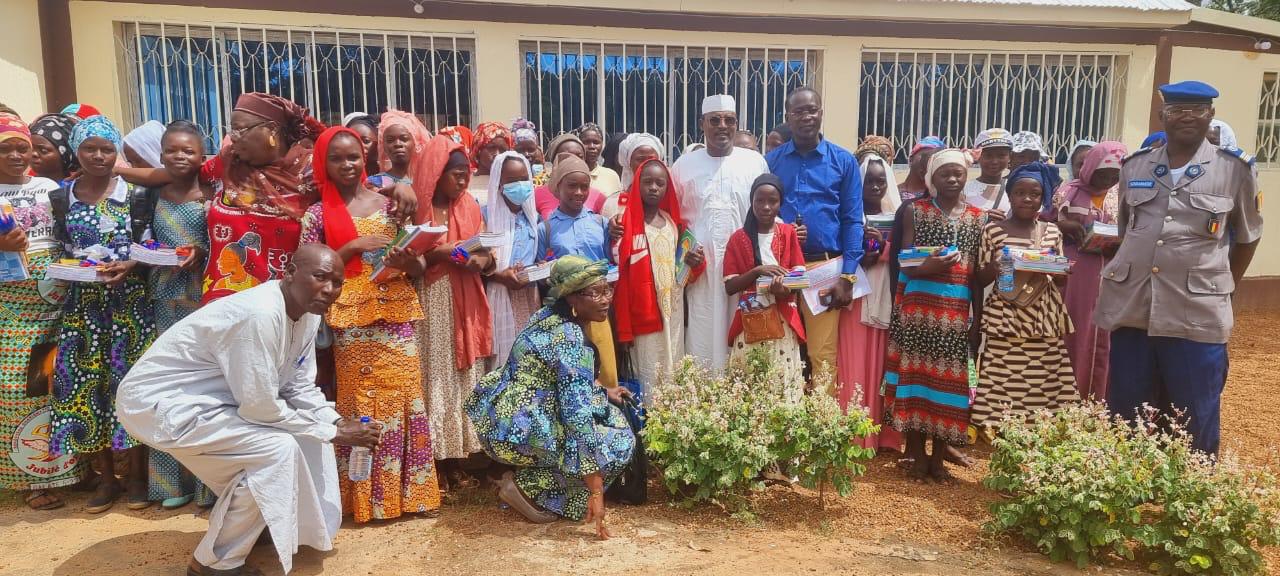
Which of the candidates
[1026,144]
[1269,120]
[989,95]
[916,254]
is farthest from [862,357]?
[1269,120]

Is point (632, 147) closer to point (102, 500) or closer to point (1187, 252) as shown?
point (1187, 252)

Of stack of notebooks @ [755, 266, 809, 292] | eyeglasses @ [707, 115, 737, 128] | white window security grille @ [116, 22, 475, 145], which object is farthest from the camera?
white window security grille @ [116, 22, 475, 145]

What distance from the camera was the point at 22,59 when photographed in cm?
669

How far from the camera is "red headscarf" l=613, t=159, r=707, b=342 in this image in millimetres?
4375

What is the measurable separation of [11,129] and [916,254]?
15.2 feet

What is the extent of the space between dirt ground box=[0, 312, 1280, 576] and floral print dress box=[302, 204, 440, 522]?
7.2 inches

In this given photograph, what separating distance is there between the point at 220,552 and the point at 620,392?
Answer: 6.20 feet

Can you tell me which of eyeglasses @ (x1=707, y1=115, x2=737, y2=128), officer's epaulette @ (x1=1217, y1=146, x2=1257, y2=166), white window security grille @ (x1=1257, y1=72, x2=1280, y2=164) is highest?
white window security grille @ (x1=1257, y1=72, x2=1280, y2=164)

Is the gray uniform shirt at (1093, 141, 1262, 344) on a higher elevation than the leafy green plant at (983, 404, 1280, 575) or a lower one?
higher

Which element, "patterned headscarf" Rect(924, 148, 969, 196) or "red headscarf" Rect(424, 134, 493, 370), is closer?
"red headscarf" Rect(424, 134, 493, 370)

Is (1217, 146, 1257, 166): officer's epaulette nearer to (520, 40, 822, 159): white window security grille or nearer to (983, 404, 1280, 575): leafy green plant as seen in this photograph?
(983, 404, 1280, 575): leafy green plant

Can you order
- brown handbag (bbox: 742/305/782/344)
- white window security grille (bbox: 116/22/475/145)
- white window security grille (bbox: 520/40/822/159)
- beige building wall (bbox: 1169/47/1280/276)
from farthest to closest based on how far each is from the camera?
beige building wall (bbox: 1169/47/1280/276) < white window security grille (bbox: 520/40/822/159) < white window security grille (bbox: 116/22/475/145) < brown handbag (bbox: 742/305/782/344)

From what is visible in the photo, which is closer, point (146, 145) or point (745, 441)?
point (745, 441)

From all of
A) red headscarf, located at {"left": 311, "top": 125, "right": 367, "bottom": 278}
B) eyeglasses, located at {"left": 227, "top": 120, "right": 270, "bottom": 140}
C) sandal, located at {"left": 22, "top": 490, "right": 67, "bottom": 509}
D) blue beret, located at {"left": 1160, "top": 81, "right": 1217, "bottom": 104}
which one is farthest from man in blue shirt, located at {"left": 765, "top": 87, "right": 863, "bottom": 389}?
sandal, located at {"left": 22, "top": 490, "right": 67, "bottom": 509}
